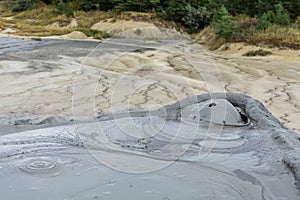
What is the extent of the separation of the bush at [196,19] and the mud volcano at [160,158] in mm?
17741

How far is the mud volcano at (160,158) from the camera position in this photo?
10.2ft

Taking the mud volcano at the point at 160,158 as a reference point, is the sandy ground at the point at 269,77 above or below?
below

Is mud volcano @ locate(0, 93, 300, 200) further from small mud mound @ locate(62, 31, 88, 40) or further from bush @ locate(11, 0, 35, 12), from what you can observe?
bush @ locate(11, 0, 35, 12)

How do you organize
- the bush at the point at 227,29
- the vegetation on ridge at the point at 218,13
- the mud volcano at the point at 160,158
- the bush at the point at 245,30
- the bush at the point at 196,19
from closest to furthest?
the mud volcano at the point at 160,158, the bush at the point at 245,30, the vegetation on ridge at the point at 218,13, the bush at the point at 227,29, the bush at the point at 196,19

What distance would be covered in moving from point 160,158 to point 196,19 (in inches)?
766

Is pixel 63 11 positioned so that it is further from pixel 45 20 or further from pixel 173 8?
pixel 173 8

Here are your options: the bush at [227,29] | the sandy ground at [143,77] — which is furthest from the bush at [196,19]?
the sandy ground at [143,77]

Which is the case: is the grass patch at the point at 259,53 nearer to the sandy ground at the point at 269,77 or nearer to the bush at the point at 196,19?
the sandy ground at the point at 269,77

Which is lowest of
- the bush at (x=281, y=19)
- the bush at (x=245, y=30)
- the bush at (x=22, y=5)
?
the bush at (x=22, y=5)

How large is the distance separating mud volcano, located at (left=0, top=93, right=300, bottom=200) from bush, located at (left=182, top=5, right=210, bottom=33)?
17.7 meters

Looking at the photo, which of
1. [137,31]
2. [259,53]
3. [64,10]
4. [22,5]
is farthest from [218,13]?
[22,5]

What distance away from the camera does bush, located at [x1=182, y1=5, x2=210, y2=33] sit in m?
22.3

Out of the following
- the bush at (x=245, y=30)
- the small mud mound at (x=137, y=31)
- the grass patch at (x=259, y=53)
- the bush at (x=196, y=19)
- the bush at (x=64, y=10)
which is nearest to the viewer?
the grass patch at (x=259, y=53)

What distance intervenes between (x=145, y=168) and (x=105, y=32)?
19.4 m
